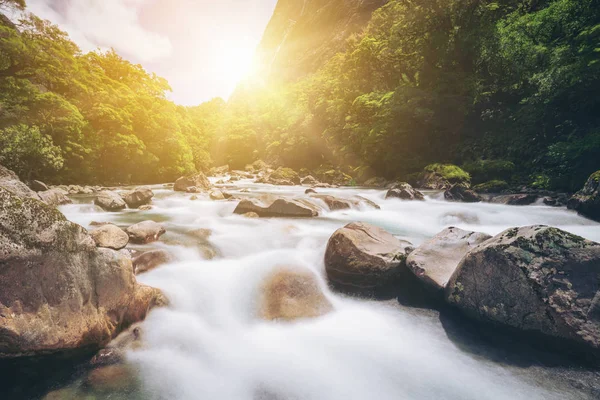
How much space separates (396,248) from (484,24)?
24029 mm

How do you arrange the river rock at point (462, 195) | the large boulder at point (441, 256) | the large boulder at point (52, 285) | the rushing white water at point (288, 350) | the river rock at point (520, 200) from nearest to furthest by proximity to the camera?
the large boulder at point (52, 285), the rushing white water at point (288, 350), the large boulder at point (441, 256), the river rock at point (520, 200), the river rock at point (462, 195)

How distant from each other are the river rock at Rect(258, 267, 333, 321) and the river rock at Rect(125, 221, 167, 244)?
355 cm

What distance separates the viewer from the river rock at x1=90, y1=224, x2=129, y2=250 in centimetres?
544

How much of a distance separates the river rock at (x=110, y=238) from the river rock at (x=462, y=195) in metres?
15.0

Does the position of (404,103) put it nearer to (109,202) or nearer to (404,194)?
(404,194)

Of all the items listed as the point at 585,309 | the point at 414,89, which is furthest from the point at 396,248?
the point at 414,89

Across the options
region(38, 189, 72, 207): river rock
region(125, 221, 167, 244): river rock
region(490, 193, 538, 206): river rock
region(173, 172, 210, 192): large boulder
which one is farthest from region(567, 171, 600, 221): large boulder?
region(38, 189, 72, 207): river rock

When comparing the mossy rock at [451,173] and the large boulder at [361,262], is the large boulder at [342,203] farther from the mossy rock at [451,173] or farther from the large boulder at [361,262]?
the mossy rock at [451,173]

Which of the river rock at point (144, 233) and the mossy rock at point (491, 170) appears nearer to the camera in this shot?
Answer: the river rock at point (144, 233)

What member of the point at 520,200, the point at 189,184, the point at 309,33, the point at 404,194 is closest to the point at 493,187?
the point at 520,200

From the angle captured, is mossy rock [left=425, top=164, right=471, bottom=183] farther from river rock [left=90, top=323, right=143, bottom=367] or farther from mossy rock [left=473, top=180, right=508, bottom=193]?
river rock [left=90, top=323, right=143, bottom=367]

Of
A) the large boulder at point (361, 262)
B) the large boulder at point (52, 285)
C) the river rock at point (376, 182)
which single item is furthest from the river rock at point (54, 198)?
the river rock at point (376, 182)

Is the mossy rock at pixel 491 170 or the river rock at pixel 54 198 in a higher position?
the mossy rock at pixel 491 170

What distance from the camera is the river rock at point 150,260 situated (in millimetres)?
5043
